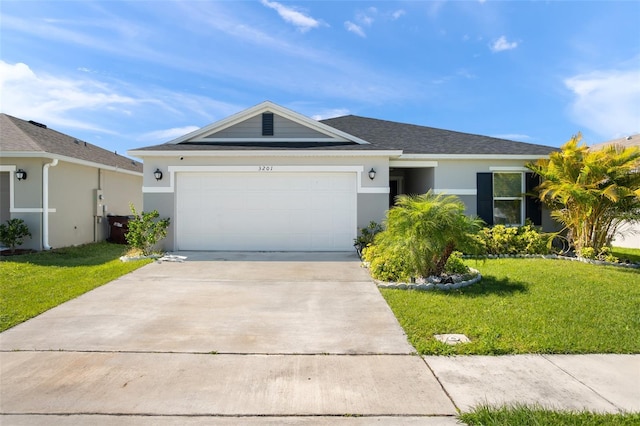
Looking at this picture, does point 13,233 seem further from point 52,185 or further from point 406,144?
Answer: point 406,144

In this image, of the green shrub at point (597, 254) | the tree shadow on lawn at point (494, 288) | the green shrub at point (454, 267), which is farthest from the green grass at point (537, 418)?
the green shrub at point (597, 254)

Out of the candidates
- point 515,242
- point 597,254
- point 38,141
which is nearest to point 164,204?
point 38,141

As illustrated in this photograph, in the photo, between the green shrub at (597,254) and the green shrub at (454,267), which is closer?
the green shrub at (454,267)

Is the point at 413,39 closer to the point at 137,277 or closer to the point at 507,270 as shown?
the point at 507,270

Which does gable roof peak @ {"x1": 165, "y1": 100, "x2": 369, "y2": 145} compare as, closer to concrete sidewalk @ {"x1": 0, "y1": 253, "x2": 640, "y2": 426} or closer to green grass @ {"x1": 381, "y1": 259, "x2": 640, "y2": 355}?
green grass @ {"x1": 381, "y1": 259, "x2": 640, "y2": 355}

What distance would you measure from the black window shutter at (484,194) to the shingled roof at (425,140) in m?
0.77

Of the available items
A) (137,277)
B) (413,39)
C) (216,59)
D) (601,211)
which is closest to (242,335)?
(137,277)

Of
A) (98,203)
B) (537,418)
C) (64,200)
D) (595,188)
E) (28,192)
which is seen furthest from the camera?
(98,203)

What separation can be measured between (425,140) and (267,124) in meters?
5.42

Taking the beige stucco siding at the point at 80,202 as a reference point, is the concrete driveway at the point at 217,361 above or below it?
below

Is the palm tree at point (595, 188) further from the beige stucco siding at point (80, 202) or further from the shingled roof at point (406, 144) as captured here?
the beige stucco siding at point (80, 202)

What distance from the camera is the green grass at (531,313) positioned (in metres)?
4.48

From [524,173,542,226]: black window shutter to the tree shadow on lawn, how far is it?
209 inches

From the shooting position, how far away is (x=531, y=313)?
554cm
